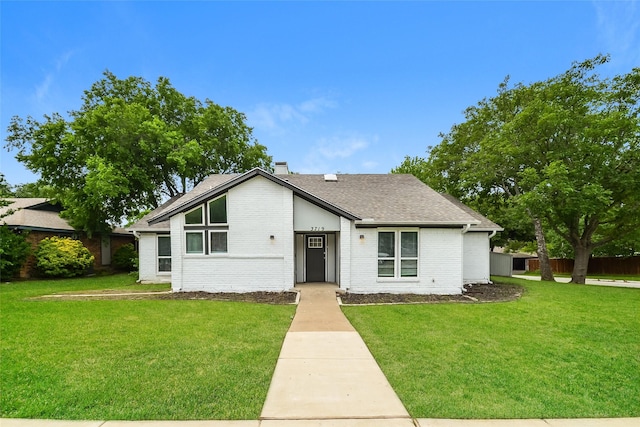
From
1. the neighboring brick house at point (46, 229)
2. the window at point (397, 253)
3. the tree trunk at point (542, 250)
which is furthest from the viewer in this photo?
the tree trunk at point (542, 250)

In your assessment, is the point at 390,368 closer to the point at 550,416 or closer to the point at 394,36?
the point at 550,416

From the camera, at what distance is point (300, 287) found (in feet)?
39.0

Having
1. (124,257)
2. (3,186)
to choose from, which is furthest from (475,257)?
(3,186)

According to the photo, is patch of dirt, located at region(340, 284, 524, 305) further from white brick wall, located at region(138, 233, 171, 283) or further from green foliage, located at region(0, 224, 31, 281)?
green foliage, located at region(0, 224, 31, 281)

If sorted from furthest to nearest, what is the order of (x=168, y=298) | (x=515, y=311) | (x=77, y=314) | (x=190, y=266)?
(x=190, y=266)
(x=168, y=298)
(x=515, y=311)
(x=77, y=314)

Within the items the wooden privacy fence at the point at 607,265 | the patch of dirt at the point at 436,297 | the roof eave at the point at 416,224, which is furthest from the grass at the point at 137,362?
the wooden privacy fence at the point at 607,265

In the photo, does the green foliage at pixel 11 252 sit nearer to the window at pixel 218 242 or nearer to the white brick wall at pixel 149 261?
the white brick wall at pixel 149 261

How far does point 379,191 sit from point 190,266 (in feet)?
27.6

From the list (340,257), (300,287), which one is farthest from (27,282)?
(340,257)

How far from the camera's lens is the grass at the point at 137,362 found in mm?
3555

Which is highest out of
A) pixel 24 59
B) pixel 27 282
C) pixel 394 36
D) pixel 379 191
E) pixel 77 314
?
pixel 394 36

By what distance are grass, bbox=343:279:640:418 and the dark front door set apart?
4427mm

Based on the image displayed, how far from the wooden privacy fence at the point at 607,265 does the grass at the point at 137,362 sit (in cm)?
3557
